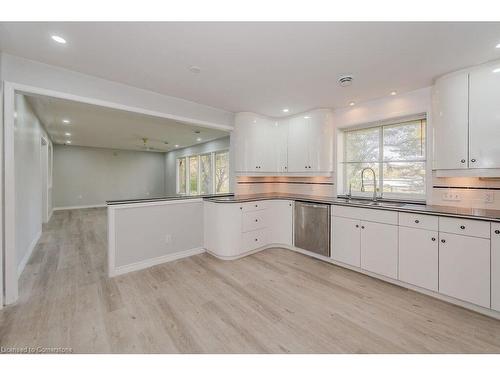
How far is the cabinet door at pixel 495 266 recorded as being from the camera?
1792mm

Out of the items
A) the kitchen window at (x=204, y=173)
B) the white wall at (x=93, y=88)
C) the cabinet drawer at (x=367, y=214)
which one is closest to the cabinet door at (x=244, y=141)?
the white wall at (x=93, y=88)

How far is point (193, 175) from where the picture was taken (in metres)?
7.45

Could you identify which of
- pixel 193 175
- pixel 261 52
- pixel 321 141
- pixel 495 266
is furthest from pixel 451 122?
pixel 193 175

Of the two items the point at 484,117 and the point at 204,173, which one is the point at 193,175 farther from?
the point at 484,117

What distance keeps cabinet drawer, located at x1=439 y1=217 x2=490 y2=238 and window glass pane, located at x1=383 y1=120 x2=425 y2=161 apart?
1.12m

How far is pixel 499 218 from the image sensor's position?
176cm

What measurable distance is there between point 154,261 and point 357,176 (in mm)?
3401

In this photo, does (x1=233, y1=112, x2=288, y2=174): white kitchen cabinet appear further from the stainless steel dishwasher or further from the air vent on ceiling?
the air vent on ceiling

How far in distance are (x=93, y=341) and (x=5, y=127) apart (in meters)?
2.09

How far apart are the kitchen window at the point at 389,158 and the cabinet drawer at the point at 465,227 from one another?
88 centimetres

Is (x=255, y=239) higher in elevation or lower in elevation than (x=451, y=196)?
lower

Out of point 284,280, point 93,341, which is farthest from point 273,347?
point 93,341

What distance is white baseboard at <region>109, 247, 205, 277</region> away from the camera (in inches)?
105
